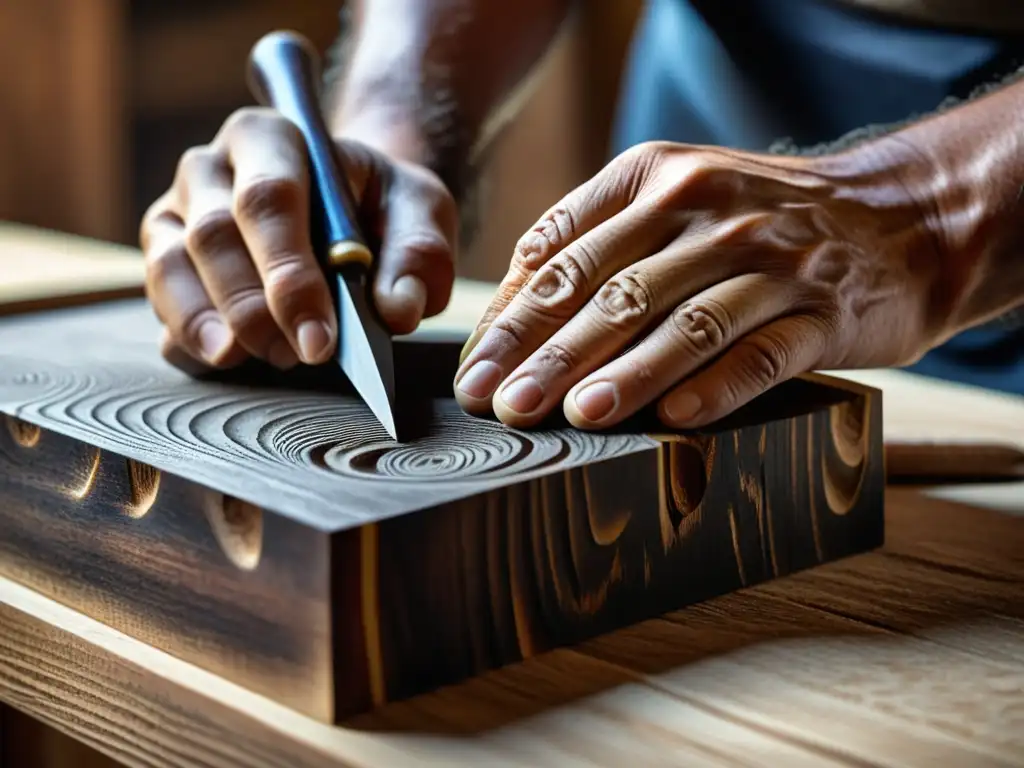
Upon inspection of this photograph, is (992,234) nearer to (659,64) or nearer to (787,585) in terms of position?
(787,585)

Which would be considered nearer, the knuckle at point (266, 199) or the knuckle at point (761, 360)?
the knuckle at point (761, 360)

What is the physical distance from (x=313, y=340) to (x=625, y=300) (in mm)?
198

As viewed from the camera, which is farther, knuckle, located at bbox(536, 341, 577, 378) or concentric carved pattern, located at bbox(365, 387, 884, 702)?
knuckle, located at bbox(536, 341, 577, 378)

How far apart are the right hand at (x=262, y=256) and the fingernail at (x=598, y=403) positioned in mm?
197

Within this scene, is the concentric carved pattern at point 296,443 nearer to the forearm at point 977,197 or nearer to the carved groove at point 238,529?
the carved groove at point 238,529

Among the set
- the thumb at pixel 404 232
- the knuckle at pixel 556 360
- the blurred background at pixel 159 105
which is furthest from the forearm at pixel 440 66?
the blurred background at pixel 159 105

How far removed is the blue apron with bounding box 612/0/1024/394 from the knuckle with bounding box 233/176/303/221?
64cm

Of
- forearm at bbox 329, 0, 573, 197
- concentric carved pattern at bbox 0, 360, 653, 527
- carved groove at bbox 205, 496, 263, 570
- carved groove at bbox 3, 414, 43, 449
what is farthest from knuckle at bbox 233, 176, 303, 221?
forearm at bbox 329, 0, 573, 197

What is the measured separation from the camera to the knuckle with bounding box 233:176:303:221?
0.86 metres

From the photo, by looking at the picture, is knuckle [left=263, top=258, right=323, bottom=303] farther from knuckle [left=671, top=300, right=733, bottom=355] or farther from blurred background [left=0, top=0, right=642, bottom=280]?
blurred background [left=0, top=0, right=642, bottom=280]

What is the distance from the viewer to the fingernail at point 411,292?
841 mm

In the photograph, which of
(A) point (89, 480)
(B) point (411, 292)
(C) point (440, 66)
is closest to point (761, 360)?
(B) point (411, 292)

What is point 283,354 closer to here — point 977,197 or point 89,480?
point 89,480

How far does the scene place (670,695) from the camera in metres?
0.55
